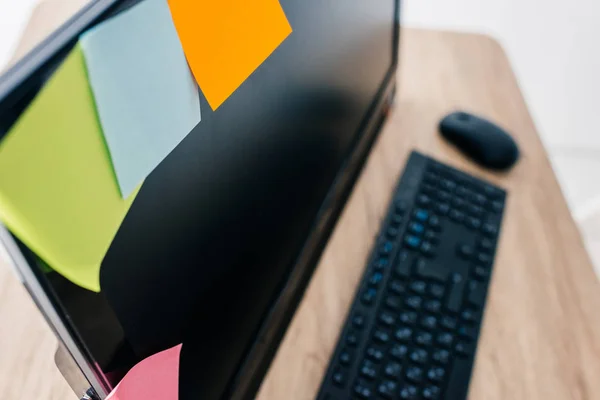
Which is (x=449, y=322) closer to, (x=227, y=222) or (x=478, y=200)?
(x=478, y=200)

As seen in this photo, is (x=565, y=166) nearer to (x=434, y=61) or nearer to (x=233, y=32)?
(x=434, y=61)

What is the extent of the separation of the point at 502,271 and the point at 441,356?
0.54 ft

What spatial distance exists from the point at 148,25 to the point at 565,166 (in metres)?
1.46

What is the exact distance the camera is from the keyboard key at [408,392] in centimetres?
53

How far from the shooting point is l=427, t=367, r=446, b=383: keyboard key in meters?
0.55

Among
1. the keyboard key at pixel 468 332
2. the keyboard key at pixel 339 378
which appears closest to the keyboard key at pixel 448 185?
the keyboard key at pixel 468 332

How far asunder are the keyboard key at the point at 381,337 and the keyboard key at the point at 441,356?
0.18 ft

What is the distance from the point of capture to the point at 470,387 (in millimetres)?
561

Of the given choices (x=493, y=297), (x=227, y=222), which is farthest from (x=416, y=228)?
(x=227, y=222)

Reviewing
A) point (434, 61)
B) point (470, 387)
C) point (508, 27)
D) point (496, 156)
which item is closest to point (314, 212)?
point (470, 387)

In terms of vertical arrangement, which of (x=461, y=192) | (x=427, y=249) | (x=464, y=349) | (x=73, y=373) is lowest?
(x=73, y=373)

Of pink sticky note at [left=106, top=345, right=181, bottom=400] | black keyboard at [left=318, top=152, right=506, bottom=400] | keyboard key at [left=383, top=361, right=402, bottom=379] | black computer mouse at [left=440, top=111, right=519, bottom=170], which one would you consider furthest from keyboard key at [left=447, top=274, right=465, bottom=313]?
pink sticky note at [left=106, top=345, right=181, bottom=400]

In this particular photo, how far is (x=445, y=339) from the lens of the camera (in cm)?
58

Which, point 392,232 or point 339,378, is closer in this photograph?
point 339,378
